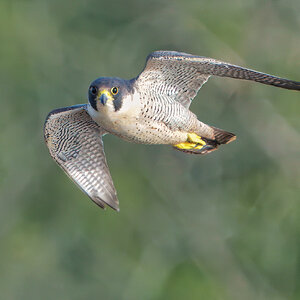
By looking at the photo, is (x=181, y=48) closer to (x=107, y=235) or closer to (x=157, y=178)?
(x=157, y=178)

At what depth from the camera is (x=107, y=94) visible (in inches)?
239

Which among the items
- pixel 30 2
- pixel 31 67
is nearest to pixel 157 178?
pixel 31 67

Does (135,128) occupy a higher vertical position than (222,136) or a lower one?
lower

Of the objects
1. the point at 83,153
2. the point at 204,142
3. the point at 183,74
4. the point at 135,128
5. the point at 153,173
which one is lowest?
the point at 83,153

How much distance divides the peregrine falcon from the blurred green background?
6.05 metres

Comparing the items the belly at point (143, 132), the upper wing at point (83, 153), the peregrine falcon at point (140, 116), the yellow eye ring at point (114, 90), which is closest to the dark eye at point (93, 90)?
the peregrine falcon at point (140, 116)

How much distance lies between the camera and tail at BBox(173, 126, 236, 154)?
7184 millimetres

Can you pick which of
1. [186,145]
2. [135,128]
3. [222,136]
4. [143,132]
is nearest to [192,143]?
[186,145]

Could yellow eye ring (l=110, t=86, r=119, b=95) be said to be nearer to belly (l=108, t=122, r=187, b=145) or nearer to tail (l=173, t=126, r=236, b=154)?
belly (l=108, t=122, r=187, b=145)

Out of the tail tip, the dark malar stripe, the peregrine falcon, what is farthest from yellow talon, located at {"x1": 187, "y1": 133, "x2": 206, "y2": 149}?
the dark malar stripe

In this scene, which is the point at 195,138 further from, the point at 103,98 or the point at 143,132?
the point at 103,98

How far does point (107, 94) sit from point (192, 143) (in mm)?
1430

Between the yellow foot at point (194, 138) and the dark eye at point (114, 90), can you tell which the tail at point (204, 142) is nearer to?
the yellow foot at point (194, 138)

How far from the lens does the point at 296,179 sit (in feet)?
46.1
